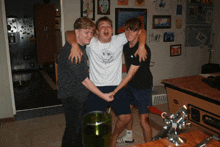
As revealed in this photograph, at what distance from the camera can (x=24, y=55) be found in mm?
7227

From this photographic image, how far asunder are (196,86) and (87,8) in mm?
2295

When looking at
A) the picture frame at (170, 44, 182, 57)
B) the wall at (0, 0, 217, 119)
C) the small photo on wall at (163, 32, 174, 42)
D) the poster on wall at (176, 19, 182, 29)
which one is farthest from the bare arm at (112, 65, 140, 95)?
the poster on wall at (176, 19, 182, 29)

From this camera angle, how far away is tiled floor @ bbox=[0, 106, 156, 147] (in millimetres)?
2537

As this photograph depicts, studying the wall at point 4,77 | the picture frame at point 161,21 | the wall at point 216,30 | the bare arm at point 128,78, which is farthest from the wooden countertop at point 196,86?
the wall at point 216,30

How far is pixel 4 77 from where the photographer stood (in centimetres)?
310

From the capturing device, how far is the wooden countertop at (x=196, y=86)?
1.81m

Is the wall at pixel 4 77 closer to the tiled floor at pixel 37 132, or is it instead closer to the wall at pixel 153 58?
the wall at pixel 153 58

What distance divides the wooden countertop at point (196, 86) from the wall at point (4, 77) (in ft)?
8.18

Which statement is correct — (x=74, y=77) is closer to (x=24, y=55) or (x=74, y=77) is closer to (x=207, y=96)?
(x=207, y=96)

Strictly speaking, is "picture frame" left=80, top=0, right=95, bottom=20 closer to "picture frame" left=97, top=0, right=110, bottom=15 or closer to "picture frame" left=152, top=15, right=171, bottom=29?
"picture frame" left=97, top=0, right=110, bottom=15

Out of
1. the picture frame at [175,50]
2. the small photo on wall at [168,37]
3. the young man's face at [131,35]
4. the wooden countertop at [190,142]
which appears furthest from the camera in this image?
the picture frame at [175,50]

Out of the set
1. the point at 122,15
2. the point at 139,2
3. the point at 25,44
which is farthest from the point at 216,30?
the point at 25,44

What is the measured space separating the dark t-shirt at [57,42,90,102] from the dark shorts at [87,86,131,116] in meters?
0.24

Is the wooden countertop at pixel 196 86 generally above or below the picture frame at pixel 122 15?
below
